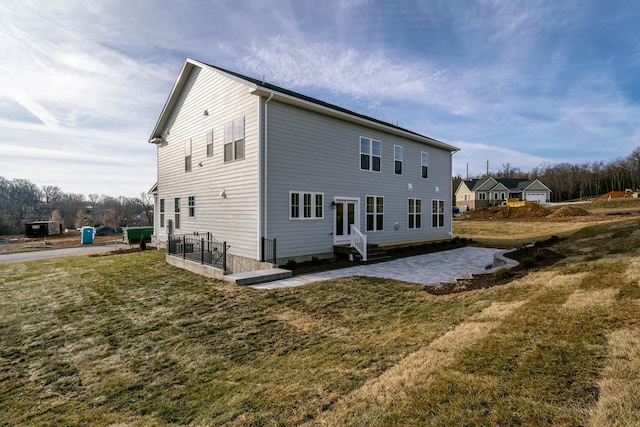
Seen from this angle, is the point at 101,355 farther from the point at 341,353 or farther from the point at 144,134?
the point at 144,134

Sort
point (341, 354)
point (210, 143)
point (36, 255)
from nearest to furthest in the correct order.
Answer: point (341, 354), point (210, 143), point (36, 255)

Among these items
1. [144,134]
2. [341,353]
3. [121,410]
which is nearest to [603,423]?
[341,353]

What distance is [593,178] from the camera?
65.9m

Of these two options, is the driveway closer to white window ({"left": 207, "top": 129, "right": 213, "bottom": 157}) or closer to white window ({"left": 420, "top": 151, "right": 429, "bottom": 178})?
white window ({"left": 420, "top": 151, "right": 429, "bottom": 178})

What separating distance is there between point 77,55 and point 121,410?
12.4m

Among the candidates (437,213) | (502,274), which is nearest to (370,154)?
(437,213)

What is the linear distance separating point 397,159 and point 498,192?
53602mm

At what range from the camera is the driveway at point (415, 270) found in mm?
9023

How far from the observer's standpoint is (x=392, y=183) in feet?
50.3

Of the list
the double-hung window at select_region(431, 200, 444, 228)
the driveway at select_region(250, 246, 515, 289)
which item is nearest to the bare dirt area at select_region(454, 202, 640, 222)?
the double-hung window at select_region(431, 200, 444, 228)

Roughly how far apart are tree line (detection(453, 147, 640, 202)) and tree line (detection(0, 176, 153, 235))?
87.0 m

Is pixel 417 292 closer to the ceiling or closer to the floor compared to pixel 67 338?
closer to the ceiling

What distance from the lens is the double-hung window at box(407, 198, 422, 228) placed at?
16.5 meters

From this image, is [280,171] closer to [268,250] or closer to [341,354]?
[268,250]
